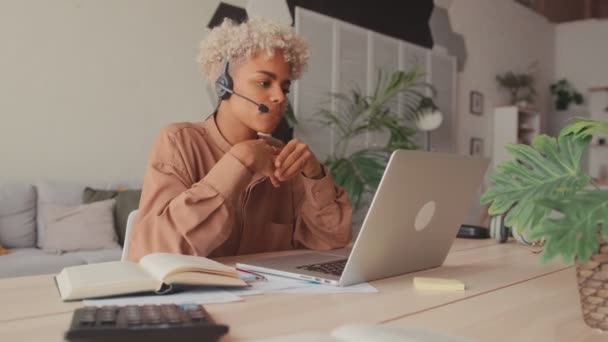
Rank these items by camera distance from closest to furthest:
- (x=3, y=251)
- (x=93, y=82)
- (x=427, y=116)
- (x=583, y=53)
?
(x=3, y=251) → (x=93, y=82) → (x=427, y=116) → (x=583, y=53)

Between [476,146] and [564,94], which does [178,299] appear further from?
[564,94]

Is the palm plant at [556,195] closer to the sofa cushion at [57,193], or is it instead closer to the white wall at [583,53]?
the sofa cushion at [57,193]

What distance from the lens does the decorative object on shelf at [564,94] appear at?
8391 millimetres

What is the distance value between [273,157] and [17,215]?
238cm

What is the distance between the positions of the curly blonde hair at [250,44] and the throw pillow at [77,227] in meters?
1.80

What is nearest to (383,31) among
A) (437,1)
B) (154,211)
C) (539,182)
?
(437,1)

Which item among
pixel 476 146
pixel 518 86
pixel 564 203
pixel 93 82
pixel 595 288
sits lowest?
pixel 595 288

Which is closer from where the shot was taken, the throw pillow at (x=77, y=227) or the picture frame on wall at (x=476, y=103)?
the throw pillow at (x=77, y=227)

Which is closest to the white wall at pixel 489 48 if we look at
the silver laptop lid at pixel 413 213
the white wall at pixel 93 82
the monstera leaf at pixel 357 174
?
the monstera leaf at pixel 357 174

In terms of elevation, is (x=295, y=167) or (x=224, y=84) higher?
(x=224, y=84)

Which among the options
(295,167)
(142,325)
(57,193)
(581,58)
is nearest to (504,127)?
(581,58)

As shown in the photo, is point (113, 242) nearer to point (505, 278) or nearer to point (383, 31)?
point (505, 278)

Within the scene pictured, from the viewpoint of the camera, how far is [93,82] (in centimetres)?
369

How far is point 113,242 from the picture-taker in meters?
3.38
